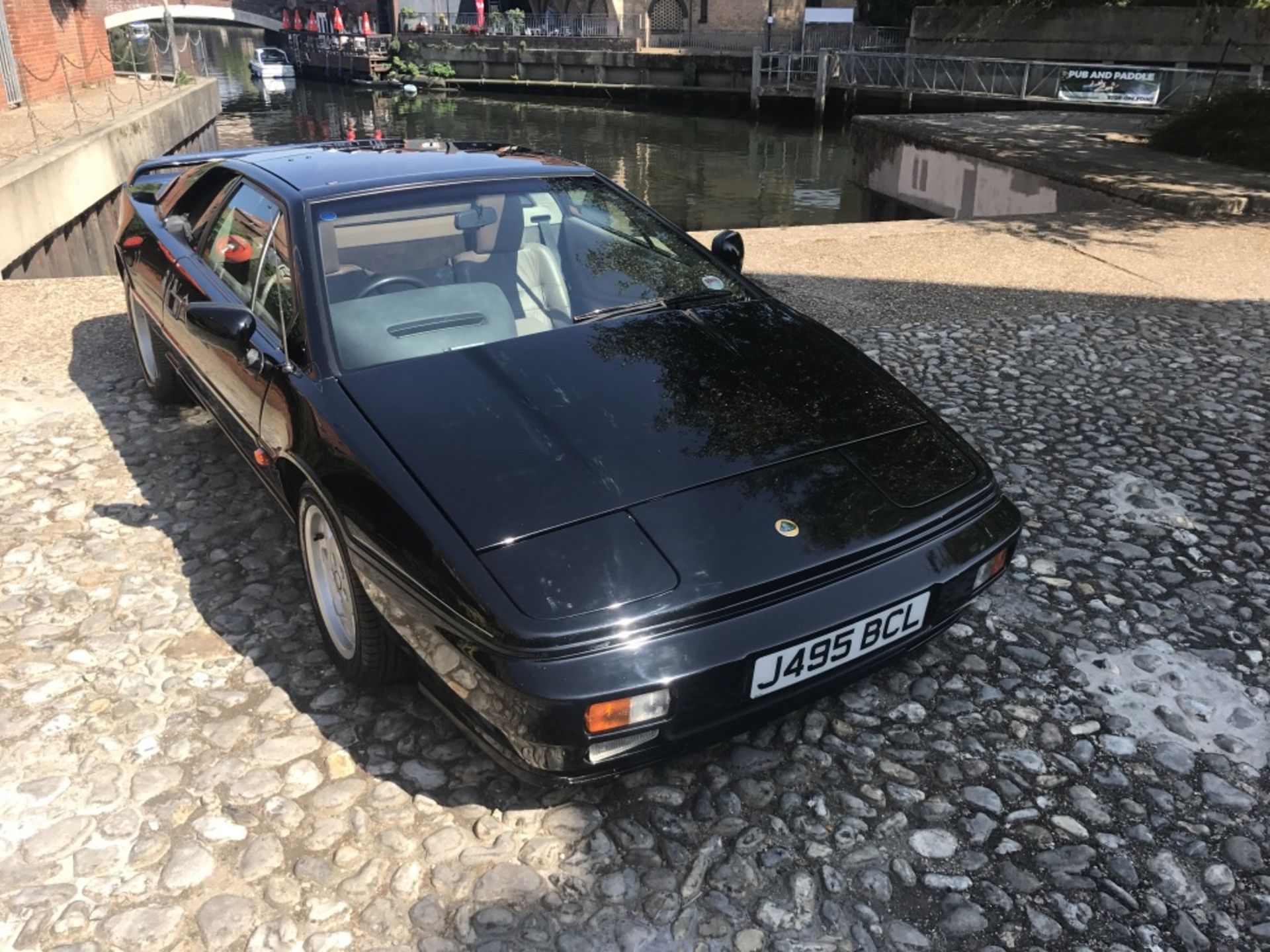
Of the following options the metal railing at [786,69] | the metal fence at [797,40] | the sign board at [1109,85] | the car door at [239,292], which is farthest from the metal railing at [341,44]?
the car door at [239,292]

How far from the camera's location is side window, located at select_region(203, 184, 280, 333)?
141 inches

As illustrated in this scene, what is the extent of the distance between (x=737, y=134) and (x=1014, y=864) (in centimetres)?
3459

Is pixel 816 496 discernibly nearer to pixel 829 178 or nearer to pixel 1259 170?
pixel 1259 170

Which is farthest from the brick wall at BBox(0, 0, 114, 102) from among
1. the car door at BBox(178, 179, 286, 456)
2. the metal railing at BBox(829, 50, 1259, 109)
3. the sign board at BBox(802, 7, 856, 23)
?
the sign board at BBox(802, 7, 856, 23)

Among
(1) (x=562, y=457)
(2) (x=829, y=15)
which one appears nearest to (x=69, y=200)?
(1) (x=562, y=457)

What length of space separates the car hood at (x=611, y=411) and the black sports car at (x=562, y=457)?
0.4 inches

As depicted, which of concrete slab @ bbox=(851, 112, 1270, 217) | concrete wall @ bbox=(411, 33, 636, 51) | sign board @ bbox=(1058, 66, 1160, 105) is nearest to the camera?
concrete slab @ bbox=(851, 112, 1270, 217)

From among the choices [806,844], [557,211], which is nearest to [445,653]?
[806,844]

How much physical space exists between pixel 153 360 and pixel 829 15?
43.3m

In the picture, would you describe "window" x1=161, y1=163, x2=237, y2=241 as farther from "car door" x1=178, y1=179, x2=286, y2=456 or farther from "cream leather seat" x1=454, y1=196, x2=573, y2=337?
"cream leather seat" x1=454, y1=196, x2=573, y2=337

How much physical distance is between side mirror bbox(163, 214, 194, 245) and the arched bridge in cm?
5110

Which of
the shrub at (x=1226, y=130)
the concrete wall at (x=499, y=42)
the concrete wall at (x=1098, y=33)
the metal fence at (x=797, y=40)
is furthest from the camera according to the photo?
the concrete wall at (x=499, y=42)

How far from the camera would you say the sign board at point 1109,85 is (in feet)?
68.8

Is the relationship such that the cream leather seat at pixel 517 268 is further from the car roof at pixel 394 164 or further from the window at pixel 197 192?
the window at pixel 197 192
